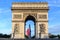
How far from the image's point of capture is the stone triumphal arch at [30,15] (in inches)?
1769

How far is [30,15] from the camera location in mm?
45344

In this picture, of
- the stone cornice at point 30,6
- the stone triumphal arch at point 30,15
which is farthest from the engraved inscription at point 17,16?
the stone cornice at point 30,6

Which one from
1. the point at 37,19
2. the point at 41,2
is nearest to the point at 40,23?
the point at 37,19

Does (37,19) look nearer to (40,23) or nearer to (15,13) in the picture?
(40,23)

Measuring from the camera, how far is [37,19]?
45281 mm

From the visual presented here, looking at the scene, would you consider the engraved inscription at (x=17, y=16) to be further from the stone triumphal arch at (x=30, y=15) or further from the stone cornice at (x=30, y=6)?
the stone cornice at (x=30, y=6)

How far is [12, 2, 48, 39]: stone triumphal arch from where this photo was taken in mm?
44938

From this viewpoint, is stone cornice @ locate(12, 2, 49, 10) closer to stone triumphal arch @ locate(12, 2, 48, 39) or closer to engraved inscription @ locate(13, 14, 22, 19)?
stone triumphal arch @ locate(12, 2, 48, 39)

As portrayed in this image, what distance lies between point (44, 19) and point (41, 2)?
10.2 ft

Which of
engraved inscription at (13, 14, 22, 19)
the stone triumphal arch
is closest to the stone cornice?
the stone triumphal arch

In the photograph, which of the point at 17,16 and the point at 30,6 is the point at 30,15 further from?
the point at 17,16

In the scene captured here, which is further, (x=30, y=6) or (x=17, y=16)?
(x=30, y=6)

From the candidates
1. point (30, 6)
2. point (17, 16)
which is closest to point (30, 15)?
point (30, 6)

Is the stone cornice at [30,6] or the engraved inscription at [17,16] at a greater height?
the stone cornice at [30,6]
